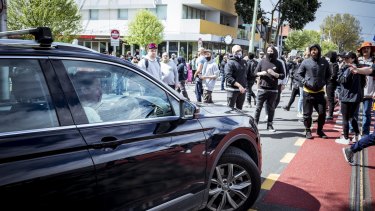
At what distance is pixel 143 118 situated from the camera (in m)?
2.81

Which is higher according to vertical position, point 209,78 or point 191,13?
point 191,13

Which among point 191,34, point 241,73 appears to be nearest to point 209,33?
point 191,34

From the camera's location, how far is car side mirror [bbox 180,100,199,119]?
121 inches

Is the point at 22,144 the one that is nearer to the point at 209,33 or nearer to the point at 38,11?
the point at 38,11

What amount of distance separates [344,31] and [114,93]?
3395 inches

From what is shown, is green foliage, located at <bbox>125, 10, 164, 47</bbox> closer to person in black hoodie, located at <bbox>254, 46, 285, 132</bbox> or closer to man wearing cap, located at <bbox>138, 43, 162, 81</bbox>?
man wearing cap, located at <bbox>138, 43, 162, 81</bbox>

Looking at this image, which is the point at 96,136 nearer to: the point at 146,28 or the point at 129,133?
the point at 129,133

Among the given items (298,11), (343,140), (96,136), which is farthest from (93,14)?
(96,136)

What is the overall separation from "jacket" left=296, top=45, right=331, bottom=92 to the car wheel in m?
3.95

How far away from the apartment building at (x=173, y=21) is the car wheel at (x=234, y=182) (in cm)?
2815

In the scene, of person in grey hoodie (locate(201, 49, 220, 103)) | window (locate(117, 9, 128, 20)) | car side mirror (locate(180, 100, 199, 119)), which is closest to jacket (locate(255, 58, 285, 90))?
person in grey hoodie (locate(201, 49, 220, 103))

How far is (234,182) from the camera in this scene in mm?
3701

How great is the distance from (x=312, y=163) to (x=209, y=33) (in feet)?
96.7

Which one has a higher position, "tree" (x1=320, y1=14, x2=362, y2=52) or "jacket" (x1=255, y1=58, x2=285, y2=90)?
"tree" (x1=320, y1=14, x2=362, y2=52)
